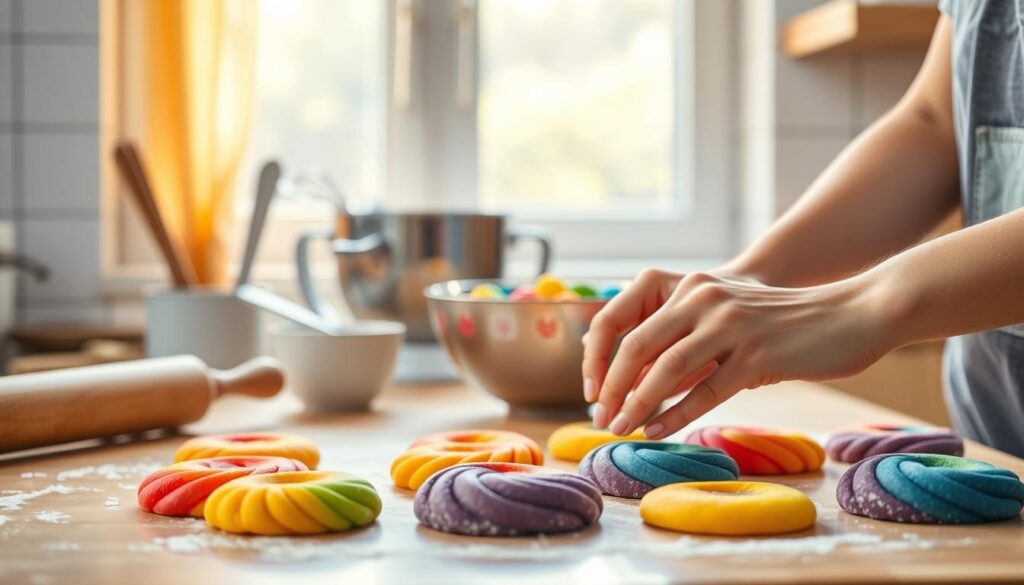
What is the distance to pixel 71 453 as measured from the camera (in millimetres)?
956

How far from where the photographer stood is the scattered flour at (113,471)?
85 cm

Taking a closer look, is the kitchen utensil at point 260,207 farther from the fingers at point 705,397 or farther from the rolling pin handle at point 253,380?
the fingers at point 705,397

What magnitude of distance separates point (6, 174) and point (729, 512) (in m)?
1.78

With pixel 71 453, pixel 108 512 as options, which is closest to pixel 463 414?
pixel 71 453

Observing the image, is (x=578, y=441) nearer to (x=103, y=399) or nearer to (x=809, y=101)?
(x=103, y=399)

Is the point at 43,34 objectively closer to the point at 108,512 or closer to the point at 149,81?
the point at 149,81

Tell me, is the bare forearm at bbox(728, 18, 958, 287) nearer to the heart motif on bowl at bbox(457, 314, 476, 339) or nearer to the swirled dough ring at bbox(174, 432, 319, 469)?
the heart motif on bowl at bbox(457, 314, 476, 339)

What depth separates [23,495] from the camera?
0.78 meters

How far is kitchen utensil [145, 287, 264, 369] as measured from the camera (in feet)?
4.61

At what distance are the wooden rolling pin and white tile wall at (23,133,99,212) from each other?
1.08m

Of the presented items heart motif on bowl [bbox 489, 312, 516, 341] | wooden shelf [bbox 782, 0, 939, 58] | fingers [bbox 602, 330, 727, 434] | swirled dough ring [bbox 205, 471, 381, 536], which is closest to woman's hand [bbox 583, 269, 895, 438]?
fingers [bbox 602, 330, 727, 434]

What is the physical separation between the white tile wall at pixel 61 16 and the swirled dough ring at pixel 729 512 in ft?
5.67

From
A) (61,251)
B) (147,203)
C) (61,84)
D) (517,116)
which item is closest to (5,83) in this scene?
(61,84)

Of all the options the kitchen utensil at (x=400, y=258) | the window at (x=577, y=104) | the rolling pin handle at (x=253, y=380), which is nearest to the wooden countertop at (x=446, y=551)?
the rolling pin handle at (x=253, y=380)
